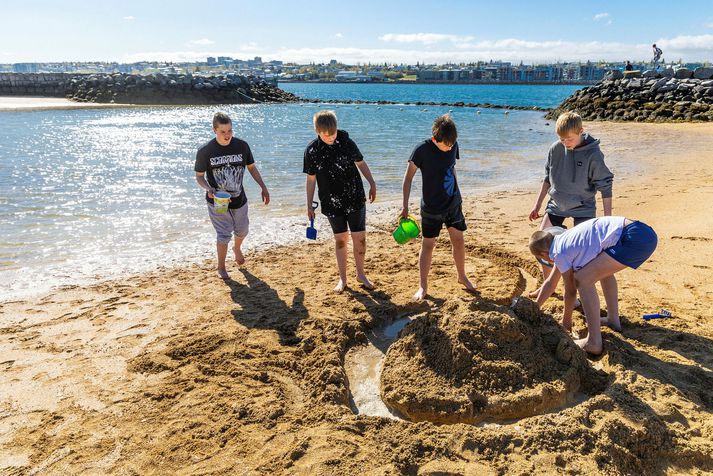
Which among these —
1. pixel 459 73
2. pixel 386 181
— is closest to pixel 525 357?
pixel 386 181

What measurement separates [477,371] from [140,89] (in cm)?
4914

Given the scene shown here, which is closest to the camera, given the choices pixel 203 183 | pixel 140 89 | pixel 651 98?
pixel 203 183

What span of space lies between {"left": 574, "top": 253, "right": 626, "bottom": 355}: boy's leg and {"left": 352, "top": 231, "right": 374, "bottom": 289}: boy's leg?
215 cm

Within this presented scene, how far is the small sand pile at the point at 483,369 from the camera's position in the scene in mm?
3193

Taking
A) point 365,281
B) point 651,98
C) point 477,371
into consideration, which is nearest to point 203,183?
point 365,281

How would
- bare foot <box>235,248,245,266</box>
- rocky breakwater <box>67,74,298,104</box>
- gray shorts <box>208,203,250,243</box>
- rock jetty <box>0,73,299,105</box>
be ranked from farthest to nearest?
rock jetty <box>0,73,299,105</box> → rocky breakwater <box>67,74,298,104</box> → bare foot <box>235,248,245,266</box> → gray shorts <box>208,203,250,243</box>

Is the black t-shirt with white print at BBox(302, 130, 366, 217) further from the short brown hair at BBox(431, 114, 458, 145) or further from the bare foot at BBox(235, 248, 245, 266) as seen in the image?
the bare foot at BBox(235, 248, 245, 266)

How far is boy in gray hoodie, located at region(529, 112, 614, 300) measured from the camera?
405cm

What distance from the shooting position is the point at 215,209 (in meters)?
5.43

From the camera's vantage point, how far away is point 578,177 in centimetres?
419

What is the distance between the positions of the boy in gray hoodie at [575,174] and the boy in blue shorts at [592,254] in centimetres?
41

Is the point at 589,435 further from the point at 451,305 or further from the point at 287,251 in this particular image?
the point at 287,251

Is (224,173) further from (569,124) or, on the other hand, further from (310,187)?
(569,124)

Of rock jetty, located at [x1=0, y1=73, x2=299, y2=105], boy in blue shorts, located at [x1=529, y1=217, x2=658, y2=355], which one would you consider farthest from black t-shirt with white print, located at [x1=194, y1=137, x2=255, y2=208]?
rock jetty, located at [x1=0, y1=73, x2=299, y2=105]
